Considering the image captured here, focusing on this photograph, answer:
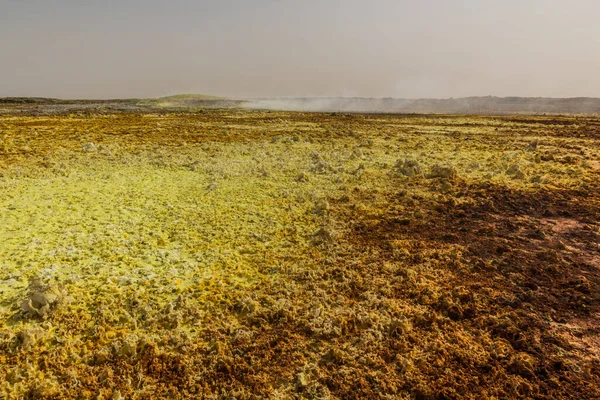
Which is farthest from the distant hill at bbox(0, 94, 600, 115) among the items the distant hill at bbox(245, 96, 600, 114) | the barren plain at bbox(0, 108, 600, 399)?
the barren plain at bbox(0, 108, 600, 399)

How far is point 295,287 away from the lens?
664 centimetres

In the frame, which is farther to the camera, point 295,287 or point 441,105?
point 441,105

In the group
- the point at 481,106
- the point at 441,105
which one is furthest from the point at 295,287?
the point at 441,105

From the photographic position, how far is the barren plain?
4641 mm

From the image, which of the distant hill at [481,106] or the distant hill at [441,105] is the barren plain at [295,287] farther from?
A: the distant hill at [481,106]

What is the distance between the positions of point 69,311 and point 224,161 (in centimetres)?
1232

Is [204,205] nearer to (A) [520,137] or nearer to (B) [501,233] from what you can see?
(B) [501,233]

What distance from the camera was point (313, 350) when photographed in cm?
513

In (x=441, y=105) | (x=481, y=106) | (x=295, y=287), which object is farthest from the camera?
(x=441, y=105)

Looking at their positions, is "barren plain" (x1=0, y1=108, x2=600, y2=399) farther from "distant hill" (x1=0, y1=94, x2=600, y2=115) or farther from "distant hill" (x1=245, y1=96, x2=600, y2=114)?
"distant hill" (x1=245, y1=96, x2=600, y2=114)

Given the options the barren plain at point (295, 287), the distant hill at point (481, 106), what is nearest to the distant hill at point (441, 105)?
the distant hill at point (481, 106)

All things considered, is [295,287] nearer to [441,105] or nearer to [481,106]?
[481,106]

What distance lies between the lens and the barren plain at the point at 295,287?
4.64m

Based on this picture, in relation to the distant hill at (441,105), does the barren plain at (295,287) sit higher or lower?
lower
